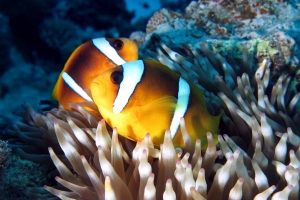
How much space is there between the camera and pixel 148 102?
1232 millimetres

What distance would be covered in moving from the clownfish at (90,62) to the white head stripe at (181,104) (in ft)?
1.39

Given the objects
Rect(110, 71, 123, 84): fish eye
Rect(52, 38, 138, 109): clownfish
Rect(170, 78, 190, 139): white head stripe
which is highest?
Rect(110, 71, 123, 84): fish eye

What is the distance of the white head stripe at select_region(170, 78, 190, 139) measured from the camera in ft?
4.14

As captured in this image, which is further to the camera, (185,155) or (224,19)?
(224,19)

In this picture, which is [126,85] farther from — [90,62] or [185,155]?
[90,62]

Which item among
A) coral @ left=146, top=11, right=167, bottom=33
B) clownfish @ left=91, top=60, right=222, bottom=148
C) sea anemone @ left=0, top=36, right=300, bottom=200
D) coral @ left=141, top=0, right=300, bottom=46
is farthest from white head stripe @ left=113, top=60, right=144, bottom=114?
coral @ left=146, top=11, right=167, bottom=33

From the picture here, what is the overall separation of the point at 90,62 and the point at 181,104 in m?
0.58

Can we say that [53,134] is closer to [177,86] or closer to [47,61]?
[177,86]

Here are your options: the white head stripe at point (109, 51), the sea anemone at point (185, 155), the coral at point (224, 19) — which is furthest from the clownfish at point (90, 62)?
the coral at point (224, 19)

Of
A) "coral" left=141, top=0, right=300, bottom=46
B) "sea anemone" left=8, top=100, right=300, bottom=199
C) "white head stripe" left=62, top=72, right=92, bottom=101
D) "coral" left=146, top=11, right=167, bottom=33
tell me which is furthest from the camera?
"coral" left=146, top=11, right=167, bottom=33

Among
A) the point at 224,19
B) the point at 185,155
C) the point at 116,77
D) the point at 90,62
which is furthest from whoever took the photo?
the point at 224,19

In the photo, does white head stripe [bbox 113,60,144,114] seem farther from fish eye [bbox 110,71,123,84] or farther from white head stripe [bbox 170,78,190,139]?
white head stripe [bbox 170,78,190,139]

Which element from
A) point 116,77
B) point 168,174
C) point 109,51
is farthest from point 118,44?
point 168,174

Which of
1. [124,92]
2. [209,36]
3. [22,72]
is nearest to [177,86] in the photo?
[124,92]
